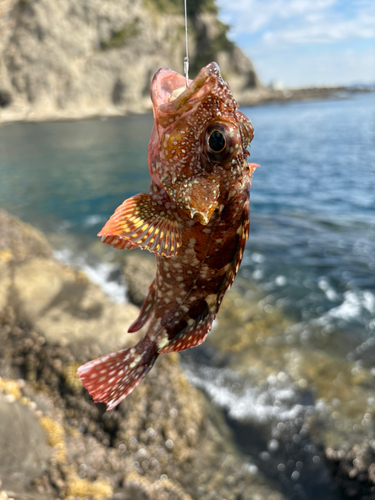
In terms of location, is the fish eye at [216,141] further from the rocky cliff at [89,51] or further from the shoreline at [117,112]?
the shoreline at [117,112]

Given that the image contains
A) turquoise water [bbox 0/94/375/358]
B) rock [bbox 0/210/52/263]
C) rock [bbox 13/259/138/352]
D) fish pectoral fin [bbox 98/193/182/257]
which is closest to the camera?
fish pectoral fin [bbox 98/193/182/257]

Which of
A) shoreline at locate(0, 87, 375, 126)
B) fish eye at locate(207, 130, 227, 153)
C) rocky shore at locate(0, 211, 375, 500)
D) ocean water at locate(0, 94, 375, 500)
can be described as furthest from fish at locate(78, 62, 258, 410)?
shoreline at locate(0, 87, 375, 126)

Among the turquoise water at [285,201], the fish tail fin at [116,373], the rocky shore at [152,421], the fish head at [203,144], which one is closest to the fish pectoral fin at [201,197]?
the fish head at [203,144]

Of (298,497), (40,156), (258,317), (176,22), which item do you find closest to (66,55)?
(176,22)

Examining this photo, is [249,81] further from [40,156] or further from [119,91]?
[40,156]

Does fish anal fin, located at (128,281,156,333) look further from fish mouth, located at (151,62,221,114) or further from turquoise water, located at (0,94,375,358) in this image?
turquoise water, located at (0,94,375,358)

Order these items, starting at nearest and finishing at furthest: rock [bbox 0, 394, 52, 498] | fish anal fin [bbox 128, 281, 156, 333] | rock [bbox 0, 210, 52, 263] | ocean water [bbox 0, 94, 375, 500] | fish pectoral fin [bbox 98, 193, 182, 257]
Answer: fish pectoral fin [bbox 98, 193, 182, 257], fish anal fin [bbox 128, 281, 156, 333], rock [bbox 0, 394, 52, 498], ocean water [bbox 0, 94, 375, 500], rock [bbox 0, 210, 52, 263]

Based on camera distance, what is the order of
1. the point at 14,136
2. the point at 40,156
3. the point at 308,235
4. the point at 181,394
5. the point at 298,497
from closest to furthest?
the point at 298,497 → the point at 181,394 → the point at 308,235 → the point at 40,156 → the point at 14,136
